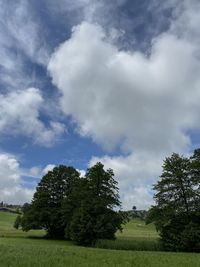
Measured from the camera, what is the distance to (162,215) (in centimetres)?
5244

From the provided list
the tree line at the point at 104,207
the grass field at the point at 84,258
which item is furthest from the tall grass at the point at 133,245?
the grass field at the point at 84,258

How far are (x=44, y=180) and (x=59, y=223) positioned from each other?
391 inches

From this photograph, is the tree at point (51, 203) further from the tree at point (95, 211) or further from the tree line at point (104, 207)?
the tree at point (95, 211)

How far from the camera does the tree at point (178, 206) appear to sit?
50125mm

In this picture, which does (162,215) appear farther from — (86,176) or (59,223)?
(59,223)

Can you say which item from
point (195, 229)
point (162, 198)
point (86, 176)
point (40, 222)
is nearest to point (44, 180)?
point (40, 222)

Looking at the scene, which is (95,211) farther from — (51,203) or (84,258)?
(84,258)

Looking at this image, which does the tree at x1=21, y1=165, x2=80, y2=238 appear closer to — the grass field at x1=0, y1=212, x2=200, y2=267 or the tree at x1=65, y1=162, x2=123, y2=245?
the tree at x1=65, y1=162, x2=123, y2=245

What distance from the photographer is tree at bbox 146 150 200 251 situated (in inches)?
1973

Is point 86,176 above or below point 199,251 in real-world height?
above

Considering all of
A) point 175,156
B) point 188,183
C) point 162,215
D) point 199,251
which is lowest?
point 199,251

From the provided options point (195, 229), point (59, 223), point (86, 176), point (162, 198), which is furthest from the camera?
point (59, 223)

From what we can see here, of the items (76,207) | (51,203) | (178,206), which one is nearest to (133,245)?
(178,206)

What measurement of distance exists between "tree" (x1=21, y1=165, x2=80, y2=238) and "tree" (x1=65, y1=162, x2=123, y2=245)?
8970 mm
